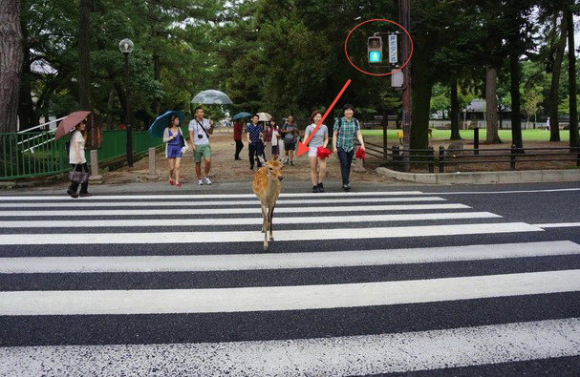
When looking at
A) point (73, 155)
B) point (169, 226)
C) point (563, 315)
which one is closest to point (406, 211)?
point (169, 226)

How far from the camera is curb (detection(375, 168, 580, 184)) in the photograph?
47.0ft

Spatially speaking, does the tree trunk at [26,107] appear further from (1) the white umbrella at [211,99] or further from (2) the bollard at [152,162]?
(2) the bollard at [152,162]

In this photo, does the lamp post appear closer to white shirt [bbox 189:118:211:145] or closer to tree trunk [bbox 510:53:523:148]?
white shirt [bbox 189:118:211:145]

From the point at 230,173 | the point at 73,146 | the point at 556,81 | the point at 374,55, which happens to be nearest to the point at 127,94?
the point at 230,173

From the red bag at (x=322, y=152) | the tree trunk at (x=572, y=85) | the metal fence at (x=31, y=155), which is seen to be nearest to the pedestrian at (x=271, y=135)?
the red bag at (x=322, y=152)

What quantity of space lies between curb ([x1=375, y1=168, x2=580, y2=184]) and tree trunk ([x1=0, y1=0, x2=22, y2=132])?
12191mm

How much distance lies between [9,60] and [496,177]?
1513 centimetres

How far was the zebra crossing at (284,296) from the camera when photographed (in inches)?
128

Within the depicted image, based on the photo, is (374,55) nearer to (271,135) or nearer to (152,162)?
(271,135)

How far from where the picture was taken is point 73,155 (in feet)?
36.1

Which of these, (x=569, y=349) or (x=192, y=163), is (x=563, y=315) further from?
(x=192, y=163)

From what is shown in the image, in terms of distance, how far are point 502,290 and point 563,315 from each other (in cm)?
66

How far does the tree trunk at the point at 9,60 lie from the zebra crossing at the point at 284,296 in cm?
842

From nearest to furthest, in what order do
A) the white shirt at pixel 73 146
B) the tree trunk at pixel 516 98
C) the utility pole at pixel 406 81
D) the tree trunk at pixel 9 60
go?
the white shirt at pixel 73 146
the tree trunk at pixel 9 60
the utility pole at pixel 406 81
the tree trunk at pixel 516 98
